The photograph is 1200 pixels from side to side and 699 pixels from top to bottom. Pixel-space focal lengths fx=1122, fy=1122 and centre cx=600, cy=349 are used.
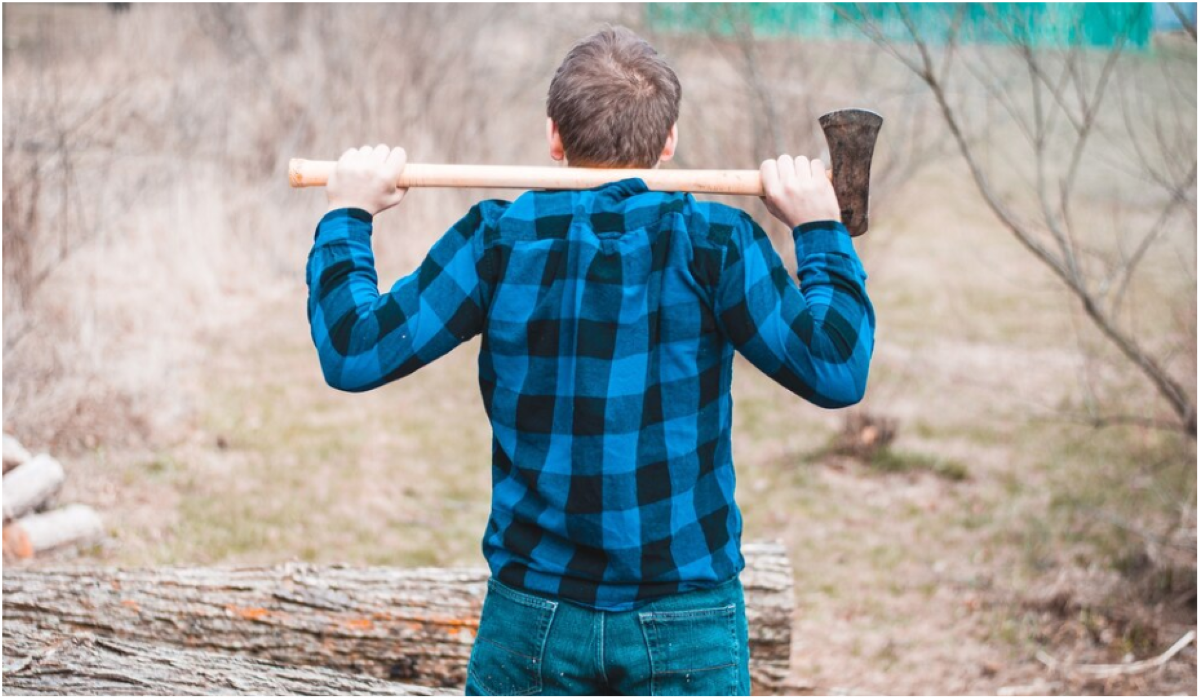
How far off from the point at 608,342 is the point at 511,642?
0.55 meters

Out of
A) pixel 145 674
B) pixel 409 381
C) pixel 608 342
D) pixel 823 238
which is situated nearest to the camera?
pixel 608 342

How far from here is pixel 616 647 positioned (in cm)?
185

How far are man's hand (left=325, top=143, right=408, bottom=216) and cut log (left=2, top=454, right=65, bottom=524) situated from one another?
3.96 metres

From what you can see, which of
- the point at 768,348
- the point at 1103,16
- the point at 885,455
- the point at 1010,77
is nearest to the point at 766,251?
the point at 768,348

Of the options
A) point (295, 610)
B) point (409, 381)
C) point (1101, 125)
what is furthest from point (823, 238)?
point (409, 381)

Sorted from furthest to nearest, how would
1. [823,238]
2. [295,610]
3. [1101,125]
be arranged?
[1101,125] → [295,610] → [823,238]

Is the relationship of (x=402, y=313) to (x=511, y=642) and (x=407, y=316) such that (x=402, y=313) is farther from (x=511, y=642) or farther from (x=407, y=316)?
(x=511, y=642)

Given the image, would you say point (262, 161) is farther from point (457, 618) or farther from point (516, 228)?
point (516, 228)

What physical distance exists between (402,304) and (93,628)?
229 cm

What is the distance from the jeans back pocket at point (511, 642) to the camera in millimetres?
1871

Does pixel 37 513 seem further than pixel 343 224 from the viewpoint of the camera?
Yes

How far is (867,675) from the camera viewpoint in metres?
4.55

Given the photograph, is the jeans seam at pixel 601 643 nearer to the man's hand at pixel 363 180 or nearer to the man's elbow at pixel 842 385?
the man's elbow at pixel 842 385

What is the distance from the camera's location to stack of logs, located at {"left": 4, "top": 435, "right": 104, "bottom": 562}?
199 inches
